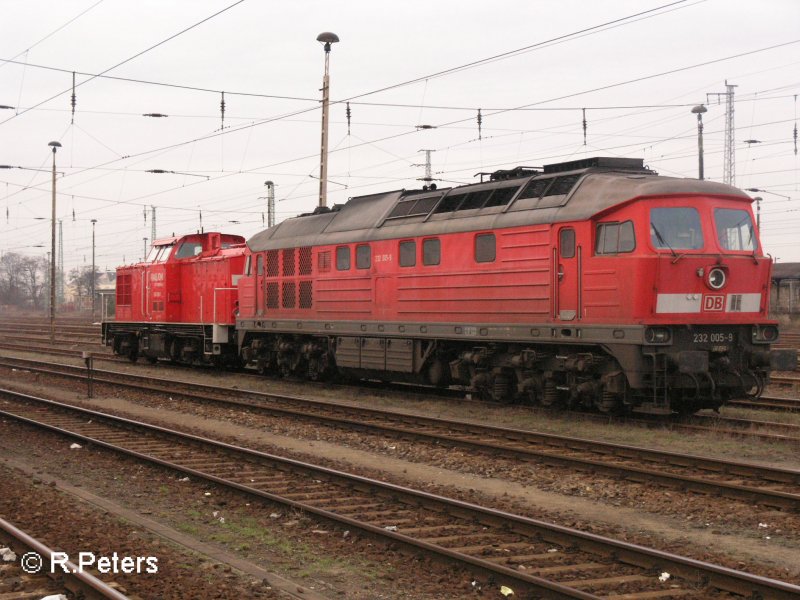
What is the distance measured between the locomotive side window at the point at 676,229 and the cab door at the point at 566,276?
1438 millimetres

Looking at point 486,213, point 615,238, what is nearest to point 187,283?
point 486,213

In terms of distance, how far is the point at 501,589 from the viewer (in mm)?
7027

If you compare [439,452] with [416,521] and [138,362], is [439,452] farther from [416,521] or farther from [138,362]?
[138,362]

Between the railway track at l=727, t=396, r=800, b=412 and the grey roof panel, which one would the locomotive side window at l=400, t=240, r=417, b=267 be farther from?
the railway track at l=727, t=396, r=800, b=412

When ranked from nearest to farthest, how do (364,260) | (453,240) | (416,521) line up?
(416,521) < (453,240) < (364,260)

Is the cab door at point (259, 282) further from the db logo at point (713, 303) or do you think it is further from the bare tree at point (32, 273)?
the bare tree at point (32, 273)

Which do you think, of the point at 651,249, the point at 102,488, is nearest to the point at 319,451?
the point at 102,488

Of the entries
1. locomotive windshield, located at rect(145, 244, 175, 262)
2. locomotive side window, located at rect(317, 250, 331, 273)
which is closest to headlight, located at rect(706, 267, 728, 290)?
locomotive side window, located at rect(317, 250, 331, 273)

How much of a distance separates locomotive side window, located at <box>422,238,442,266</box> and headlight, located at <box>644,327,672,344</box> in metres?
5.24

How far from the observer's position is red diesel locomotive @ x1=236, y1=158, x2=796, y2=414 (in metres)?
14.5

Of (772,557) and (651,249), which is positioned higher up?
(651,249)

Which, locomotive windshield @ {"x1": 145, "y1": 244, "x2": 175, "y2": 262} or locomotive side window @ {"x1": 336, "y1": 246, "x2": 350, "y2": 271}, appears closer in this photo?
locomotive side window @ {"x1": 336, "y1": 246, "x2": 350, "y2": 271}

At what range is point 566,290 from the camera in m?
15.6

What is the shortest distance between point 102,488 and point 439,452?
4.77m
